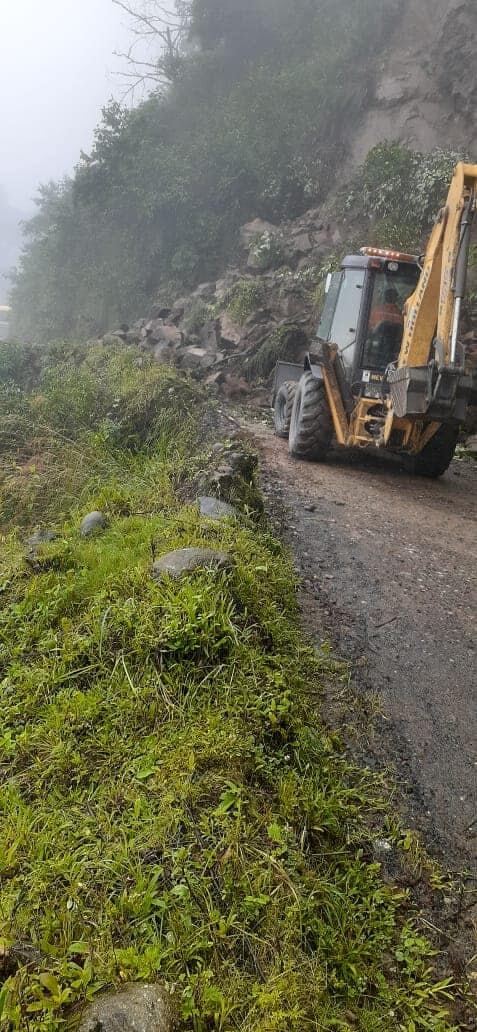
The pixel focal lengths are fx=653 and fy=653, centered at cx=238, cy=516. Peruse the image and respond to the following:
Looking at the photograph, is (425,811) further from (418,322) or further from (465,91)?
(465,91)

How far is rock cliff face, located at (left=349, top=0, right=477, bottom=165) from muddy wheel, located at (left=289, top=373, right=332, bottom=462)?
9.25 meters

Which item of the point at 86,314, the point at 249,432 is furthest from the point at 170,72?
the point at 249,432

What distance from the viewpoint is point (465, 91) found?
544 inches

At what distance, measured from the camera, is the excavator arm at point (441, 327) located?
5348 millimetres

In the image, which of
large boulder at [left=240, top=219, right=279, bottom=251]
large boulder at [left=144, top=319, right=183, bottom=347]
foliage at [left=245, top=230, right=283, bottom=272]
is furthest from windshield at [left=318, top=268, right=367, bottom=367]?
large boulder at [left=240, top=219, right=279, bottom=251]

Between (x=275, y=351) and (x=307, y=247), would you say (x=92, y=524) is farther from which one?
(x=307, y=247)

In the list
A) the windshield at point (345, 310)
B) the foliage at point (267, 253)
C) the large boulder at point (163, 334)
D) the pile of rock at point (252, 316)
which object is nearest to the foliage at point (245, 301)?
the pile of rock at point (252, 316)

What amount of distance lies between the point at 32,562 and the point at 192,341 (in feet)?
36.8

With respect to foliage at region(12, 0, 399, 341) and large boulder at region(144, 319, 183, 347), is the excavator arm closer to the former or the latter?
→ large boulder at region(144, 319, 183, 347)

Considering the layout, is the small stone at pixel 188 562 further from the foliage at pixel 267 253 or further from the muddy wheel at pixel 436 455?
A: the foliage at pixel 267 253

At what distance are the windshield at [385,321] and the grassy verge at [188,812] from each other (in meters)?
3.68

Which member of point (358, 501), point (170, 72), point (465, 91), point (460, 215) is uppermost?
point (170, 72)

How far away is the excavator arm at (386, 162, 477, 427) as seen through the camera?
535cm

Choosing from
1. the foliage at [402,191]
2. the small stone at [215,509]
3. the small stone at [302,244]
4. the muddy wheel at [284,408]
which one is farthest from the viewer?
the small stone at [302,244]
